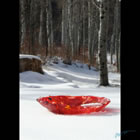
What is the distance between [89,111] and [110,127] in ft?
1.36

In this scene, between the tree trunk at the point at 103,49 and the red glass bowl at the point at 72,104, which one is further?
the tree trunk at the point at 103,49

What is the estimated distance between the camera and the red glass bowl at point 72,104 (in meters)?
1.66

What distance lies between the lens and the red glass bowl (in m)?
1.66

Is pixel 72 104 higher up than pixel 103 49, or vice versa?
pixel 103 49

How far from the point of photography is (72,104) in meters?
2.00

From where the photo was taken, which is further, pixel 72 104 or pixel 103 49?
pixel 103 49

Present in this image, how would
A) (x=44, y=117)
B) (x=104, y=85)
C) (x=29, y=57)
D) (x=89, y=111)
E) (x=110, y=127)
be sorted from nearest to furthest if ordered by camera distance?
(x=110, y=127), (x=44, y=117), (x=89, y=111), (x=104, y=85), (x=29, y=57)

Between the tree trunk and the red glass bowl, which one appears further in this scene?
the tree trunk
